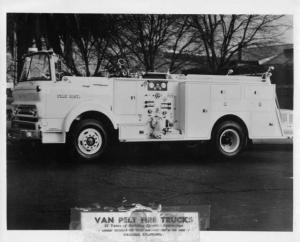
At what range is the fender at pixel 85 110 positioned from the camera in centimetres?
849

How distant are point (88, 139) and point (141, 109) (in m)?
0.91

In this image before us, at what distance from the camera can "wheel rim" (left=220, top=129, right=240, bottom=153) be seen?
9305 millimetres

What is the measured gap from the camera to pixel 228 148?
933cm

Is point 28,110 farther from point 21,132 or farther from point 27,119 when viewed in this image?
point 21,132

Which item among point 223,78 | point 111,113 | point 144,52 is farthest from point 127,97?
point 223,78

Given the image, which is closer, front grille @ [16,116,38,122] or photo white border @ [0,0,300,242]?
photo white border @ [0,0,300,242]

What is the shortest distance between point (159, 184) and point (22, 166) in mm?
1834

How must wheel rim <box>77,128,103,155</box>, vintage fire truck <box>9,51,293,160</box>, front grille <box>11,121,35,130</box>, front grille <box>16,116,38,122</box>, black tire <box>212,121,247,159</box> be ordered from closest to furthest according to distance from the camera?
front grille <box>11,121,35,130</box> → front grille <box>16,116,38,122</box> → vintage fire truck <box>9,51,293,160</box> → wheel rim <box>77,128,103,155</box> → black tire <box>212,121,247,159</box>

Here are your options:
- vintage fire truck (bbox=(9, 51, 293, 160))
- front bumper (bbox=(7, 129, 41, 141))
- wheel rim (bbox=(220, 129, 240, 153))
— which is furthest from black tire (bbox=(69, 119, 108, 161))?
wheel rim (bbox=(220, 129, 240, 153))
